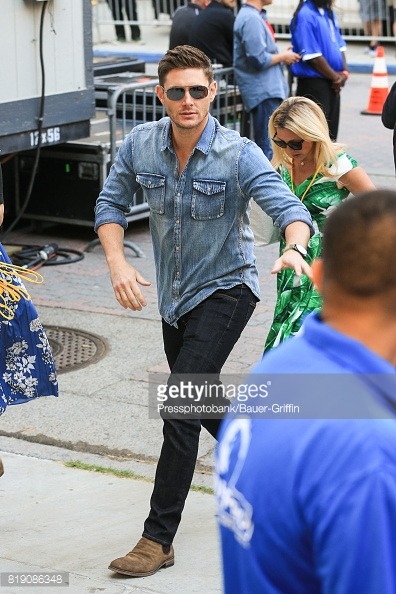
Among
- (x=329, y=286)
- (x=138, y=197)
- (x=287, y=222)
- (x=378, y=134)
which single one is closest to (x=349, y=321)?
(x=329, y=286)

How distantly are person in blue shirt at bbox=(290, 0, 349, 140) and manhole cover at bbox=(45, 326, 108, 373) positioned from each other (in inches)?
160

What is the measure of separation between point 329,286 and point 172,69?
2709 millimetres

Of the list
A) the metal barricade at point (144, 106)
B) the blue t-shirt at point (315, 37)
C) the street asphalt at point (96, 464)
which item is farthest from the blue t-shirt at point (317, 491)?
the blue t-shirt at point (315, 37)

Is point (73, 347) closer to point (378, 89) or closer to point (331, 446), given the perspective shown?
point (331, 446)

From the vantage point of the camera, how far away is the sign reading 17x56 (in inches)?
337

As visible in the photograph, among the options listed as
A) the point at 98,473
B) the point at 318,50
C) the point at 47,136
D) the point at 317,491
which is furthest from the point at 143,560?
the point at 318,50

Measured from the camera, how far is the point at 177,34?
1122 cm

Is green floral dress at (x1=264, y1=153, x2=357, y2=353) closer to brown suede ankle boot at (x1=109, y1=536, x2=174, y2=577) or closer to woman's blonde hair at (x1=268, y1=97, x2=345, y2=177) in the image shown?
woman's blonde hair at (x1=268, y1=97, x2=345, y2=177)

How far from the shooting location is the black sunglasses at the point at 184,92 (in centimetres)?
424

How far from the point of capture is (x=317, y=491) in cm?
160

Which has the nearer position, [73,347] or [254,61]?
[73,347]

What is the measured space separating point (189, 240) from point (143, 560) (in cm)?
121

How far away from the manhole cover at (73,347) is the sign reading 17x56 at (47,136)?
191 cm

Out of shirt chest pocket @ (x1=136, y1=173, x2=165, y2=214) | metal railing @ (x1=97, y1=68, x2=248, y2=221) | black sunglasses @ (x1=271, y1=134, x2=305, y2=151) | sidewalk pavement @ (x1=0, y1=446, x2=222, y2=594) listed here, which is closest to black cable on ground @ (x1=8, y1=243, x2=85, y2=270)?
metal railing @ (x1=97, y1=68, x2=248, y2=221)
